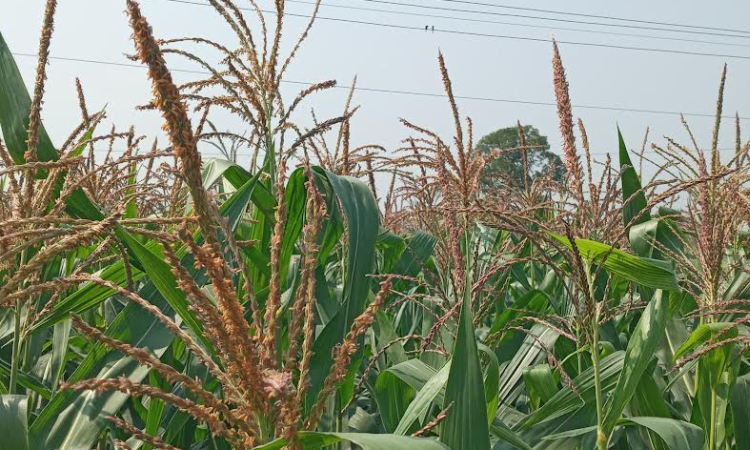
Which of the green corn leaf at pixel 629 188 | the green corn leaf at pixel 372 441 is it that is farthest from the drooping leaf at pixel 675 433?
the green corn leaf at pixel 372 441

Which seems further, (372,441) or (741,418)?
(741,418)

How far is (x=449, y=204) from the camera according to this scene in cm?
205

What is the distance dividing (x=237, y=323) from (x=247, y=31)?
1230mm

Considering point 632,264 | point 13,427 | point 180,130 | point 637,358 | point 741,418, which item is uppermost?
point 180,130

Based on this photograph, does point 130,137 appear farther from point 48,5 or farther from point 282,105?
point 48,5

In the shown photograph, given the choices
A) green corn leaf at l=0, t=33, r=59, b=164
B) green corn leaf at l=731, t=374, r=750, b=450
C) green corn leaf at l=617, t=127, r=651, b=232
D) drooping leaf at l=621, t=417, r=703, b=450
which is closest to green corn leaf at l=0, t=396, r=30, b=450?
green corn leaf at l=0, t=33, r=59, b=164

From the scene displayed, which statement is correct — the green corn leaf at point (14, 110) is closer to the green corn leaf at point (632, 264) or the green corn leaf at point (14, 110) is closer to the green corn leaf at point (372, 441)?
the green corn leaf at point (372, 441)

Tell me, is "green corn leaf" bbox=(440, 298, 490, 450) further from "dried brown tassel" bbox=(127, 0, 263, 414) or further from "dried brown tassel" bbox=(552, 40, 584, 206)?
"dried brown tassel" bbox=(552, 40, 584, 206)

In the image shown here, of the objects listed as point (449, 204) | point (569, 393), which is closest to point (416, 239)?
point (449, 204)

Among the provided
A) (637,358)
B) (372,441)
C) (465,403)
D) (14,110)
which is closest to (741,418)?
(637,358)

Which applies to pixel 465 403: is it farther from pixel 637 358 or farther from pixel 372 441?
pixel 637 358

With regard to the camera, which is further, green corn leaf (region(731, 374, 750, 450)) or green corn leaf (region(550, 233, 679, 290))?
green corn leaf (region(731, 374, 750, 450))

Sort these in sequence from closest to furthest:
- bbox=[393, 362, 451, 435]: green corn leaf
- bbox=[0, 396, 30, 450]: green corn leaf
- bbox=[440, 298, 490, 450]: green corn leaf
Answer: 1. bbox=[440, 298, 490, 450]: green corn leaf
2. bbox=[0, 396, 30, 450]: green corn leaf
3. bbox=[393, 362, 451, 435]: green corn leaf

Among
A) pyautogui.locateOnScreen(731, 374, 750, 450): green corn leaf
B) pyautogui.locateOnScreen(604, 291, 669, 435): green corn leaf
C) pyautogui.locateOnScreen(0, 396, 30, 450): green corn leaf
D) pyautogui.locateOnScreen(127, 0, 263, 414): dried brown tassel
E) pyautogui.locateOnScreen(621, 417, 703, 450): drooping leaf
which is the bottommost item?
pyautogui.locateOnScreen(731, 374, 750, 450): green corn leaf
